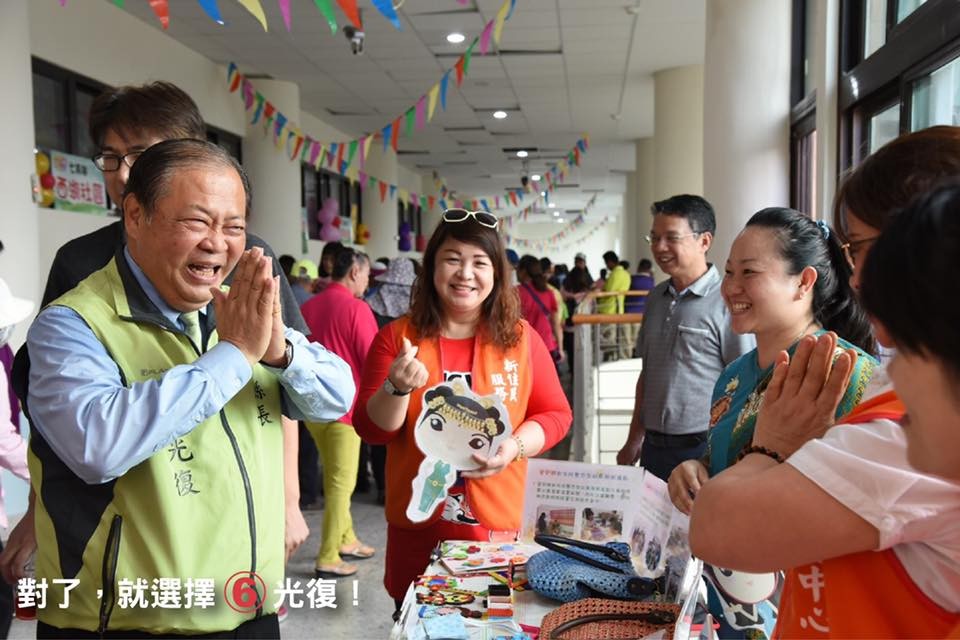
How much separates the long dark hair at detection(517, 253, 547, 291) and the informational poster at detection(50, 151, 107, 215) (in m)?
3.44

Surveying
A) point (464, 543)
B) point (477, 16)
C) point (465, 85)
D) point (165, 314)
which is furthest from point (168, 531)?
point (465, 85)

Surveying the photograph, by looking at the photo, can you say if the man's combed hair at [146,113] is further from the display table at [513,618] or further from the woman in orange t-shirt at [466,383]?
the display table at [513,618]

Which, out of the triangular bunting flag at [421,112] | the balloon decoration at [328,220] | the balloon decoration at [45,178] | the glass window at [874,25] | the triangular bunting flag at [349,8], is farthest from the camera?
the balloon decoration at [328,220]

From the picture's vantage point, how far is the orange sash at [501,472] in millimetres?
1858

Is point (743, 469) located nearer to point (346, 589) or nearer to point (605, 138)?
point (346, 589)

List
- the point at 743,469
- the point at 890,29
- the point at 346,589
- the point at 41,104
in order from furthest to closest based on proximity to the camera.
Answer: the point at 41,104 → the point at 346,589 → the point at 890,29 → the point at 743,469

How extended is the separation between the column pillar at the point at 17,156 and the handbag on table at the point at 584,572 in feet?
13.5

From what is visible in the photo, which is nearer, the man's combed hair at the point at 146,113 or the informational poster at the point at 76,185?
the man's combed hair at the point at 146,113

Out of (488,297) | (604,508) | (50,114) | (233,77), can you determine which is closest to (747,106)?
(488,297)

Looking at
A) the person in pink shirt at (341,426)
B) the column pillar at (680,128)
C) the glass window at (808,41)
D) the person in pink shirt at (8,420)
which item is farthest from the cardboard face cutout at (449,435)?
the column pillar at (680,128)

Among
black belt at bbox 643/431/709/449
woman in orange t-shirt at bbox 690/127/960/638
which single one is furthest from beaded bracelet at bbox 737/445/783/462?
black belt at bbox 643/431/709/449

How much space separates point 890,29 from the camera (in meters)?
2.88

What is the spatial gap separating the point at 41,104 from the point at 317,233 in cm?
538

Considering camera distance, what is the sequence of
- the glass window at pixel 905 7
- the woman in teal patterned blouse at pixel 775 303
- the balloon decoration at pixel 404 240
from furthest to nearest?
the balloon decoration at pixel 404 240
the glass window at pixel 905 7
the woman in teal patterned blouse at pixel 775 303
